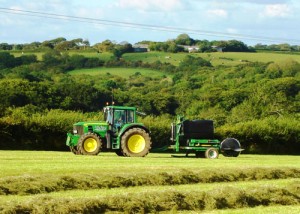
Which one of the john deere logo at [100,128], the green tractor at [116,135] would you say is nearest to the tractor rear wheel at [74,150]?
the green tractor at [116,135]

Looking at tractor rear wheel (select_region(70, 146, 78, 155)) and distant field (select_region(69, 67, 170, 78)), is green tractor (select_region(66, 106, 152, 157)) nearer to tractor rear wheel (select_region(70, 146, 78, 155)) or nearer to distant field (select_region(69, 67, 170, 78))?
tractor rear wheel (select_region(70, 146, 78, 155))

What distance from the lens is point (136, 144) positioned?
3066 cm

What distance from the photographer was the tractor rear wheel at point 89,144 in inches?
1212

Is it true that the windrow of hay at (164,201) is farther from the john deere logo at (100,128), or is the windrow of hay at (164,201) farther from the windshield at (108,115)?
the windshield at (108,115)

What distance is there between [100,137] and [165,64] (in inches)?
3913

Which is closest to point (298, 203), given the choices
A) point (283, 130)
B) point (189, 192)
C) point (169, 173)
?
point (189, 192)

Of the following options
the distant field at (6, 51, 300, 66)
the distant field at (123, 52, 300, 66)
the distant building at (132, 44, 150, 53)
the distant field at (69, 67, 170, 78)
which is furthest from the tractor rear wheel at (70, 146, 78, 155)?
the distant building at (132, 44, 150, 53)

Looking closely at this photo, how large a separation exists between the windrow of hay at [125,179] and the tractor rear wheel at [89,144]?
9622 mm

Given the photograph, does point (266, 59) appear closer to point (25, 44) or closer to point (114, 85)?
point (114, 85)

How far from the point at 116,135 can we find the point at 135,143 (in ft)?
3.35

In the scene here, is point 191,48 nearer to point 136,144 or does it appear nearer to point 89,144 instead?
point 89,144

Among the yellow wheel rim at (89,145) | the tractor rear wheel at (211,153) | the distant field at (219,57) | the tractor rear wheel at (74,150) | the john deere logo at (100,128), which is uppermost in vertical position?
the distant field at (219,57)

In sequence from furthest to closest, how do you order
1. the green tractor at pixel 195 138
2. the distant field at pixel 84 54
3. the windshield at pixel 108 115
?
the distant field at pixel 84 54 < the green tractor at pixel 195 138 < the windshield at pixel 108 115

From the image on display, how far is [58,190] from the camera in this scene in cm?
1753
